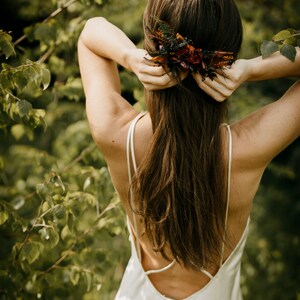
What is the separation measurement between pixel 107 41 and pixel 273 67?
494 millimetres

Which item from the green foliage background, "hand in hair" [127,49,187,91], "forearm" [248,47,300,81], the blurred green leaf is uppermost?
"hand in hair" [127,49,187,91]

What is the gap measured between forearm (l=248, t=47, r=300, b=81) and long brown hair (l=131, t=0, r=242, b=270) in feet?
0.27

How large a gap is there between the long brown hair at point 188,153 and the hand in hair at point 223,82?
0.18 feet

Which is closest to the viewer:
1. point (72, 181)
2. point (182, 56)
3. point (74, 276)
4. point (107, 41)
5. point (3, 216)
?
point (182, 56)

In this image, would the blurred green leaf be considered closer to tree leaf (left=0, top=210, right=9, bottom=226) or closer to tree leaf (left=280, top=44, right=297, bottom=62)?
tree leaf (left=280, top=44, right=297, bottom=62)

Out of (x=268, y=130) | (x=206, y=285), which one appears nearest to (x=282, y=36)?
(x=268, y=130)

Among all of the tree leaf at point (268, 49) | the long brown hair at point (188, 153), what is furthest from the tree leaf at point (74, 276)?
the tree leaf at point (268, 49)

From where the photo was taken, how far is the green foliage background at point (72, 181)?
1952 millimetres

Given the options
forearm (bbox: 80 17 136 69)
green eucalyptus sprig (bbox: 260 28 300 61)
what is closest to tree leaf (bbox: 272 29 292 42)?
green eucalyptus sprig (bbox: 260 28 300 61)

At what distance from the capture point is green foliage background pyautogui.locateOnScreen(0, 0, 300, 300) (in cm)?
195

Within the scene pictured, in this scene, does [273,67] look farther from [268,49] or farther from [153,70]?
[153,70]

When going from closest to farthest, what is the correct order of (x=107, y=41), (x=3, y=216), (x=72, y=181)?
(x=107, y=41)
(x=3, y=216)
(x=72, y=181)

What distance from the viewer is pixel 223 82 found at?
4.84 ft

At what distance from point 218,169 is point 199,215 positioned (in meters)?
0.15
